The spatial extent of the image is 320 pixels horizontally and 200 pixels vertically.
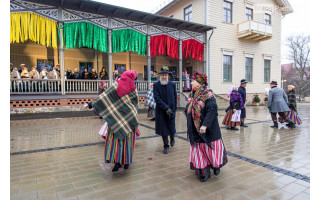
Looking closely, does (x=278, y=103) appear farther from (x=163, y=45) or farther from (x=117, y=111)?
(x=163, y=45)

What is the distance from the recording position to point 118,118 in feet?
10.6

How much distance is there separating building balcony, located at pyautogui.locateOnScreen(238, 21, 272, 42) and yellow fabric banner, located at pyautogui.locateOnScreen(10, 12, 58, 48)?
45.7ft

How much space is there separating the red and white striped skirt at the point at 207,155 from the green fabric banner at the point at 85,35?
10217 millimetres

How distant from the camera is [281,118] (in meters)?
7.32

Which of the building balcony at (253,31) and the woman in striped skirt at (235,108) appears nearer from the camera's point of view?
the woman in striped skirt at (235,108)

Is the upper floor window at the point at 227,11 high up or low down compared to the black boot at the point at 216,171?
up

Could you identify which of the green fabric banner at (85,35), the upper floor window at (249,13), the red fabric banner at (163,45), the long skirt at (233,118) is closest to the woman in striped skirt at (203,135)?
the long skirt at (233,118)

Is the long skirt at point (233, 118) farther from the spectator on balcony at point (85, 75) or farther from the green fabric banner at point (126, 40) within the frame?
the spectator on balcony at point (85, 75)

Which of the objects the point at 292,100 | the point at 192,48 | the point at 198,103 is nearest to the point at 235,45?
the point at 192,48

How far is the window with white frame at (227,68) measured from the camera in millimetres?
17036

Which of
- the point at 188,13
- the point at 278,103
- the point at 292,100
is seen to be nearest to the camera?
the point at 278,103

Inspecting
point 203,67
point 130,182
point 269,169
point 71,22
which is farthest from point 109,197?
point 203,67

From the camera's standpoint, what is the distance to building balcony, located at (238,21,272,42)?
642 inches

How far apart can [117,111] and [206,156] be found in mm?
1578
